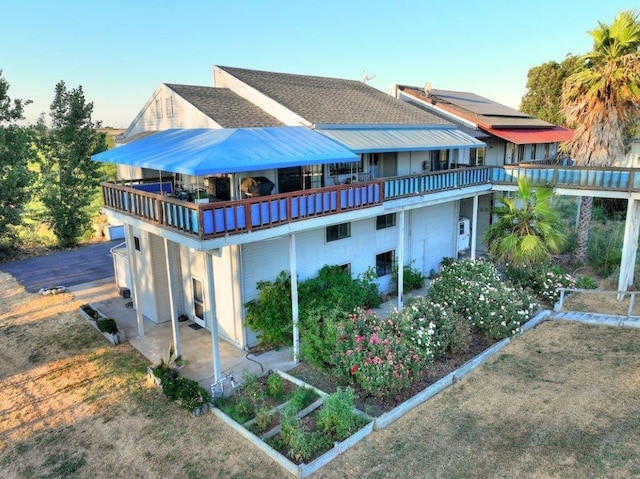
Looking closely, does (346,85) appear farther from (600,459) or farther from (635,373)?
(600,459)

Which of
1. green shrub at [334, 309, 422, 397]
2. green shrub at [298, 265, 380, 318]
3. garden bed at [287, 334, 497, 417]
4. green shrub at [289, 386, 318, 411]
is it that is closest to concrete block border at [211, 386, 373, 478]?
garden bed at [287, 334, 497, 417]

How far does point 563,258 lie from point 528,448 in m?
14.1

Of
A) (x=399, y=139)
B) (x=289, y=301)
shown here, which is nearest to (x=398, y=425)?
(x=289, y=301)

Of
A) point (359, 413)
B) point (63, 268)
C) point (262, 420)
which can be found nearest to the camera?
point (262, 420)

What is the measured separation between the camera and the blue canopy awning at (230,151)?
1045cm

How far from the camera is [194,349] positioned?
13.3 meters

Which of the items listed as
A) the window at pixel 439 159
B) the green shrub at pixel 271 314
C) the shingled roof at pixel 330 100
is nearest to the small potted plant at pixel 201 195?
the green shrub at pixel 271 314

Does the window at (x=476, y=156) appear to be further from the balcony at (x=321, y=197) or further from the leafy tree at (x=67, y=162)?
the leafy tree at (x=67, y=162)

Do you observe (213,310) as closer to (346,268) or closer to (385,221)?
(346,268)

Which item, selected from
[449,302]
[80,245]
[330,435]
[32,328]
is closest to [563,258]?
[449,302]

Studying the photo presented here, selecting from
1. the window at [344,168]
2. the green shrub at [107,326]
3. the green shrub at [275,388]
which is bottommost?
the green shrub at [275,388]

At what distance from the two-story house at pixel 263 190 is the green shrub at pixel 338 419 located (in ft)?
11.1

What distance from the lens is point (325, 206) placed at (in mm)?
12461

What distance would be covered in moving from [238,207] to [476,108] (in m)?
18.8
